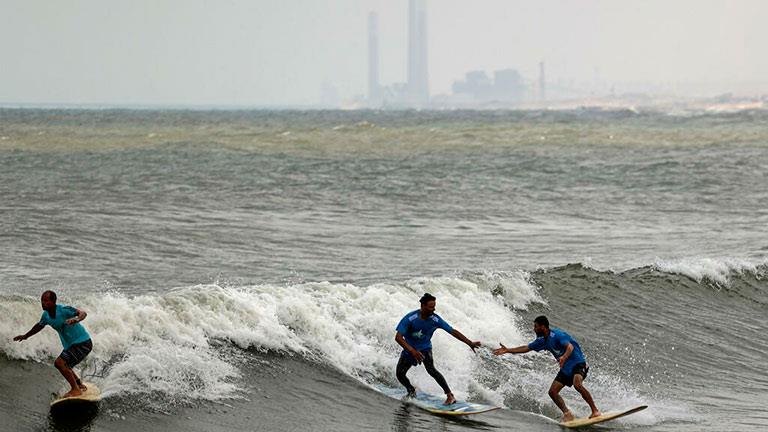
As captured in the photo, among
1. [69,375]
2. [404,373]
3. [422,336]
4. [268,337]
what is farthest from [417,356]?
[69,375]

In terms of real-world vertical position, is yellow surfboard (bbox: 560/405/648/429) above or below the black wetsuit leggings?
below

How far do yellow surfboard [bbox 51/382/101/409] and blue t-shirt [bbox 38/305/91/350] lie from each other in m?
0.59

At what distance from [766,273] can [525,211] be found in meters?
11.5

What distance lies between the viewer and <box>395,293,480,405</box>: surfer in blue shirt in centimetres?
1333

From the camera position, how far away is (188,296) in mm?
15250

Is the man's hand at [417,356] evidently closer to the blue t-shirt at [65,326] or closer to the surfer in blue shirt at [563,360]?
the surfer in blue shirt at [563,360]

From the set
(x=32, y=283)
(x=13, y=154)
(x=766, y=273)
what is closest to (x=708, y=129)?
(x=13, y=154)

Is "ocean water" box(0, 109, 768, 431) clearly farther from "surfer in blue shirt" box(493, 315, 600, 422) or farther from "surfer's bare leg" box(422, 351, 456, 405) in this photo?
"surfer's bare leg" box(422, 351, 456, 405)

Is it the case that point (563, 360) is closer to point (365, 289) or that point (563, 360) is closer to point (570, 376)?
point (570, 376)

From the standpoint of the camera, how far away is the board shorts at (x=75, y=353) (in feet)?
38.9

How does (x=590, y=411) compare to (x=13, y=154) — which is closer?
(x=590, y=411)

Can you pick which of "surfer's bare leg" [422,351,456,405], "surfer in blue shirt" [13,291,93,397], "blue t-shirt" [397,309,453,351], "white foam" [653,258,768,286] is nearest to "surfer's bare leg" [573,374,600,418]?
"surfer's bare leg" [422,351,456,405]

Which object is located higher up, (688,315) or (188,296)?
(188,296)

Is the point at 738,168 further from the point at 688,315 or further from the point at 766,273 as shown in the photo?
the point at 688,315
